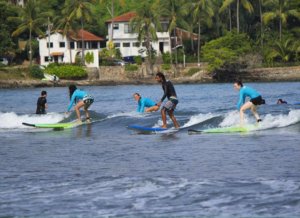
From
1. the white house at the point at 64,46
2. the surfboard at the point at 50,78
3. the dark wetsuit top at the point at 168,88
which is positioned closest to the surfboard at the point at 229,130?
the dark wetsuit top at the point at 168,88

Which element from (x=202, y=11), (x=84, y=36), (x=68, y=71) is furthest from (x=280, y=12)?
(x=68, y=71)

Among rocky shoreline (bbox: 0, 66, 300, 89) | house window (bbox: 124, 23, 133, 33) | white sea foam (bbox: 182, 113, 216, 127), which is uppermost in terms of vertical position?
house window (bbox: 124, 23, 133, 33)

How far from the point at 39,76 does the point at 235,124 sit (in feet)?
227

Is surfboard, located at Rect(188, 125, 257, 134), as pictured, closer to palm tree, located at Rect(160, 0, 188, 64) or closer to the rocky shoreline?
the rocky shoreline

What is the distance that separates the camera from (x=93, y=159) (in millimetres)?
18734

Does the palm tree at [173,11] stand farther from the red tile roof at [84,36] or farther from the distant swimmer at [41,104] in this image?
the distant swimmer at [41,104]

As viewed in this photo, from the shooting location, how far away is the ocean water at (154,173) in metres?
12.9

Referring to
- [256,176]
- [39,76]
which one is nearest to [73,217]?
[256,176]

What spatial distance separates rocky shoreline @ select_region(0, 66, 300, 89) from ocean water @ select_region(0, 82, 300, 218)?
6564 centimetres

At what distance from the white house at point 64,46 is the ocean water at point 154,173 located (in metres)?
75.1

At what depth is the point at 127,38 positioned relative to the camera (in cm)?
10500

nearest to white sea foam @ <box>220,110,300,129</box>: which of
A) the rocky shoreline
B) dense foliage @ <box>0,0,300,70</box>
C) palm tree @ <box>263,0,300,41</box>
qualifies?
the rocky shoreline

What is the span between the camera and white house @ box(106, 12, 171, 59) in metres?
104

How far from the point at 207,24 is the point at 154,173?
80580 millimetres
